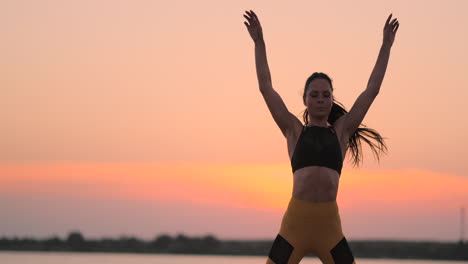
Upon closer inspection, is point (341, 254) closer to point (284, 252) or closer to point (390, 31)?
point (284, 252)

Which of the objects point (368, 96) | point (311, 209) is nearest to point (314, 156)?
point (311, 209)

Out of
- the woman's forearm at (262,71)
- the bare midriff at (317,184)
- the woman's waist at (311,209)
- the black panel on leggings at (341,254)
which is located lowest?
the black panel on leggings at (341,254)

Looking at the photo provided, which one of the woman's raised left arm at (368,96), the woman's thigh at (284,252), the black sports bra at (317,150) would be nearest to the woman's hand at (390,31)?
the woman's raised left arm at (368,96)

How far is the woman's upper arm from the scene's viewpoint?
11289mm

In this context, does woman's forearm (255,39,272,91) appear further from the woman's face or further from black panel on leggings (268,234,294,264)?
black panel on leggings (268,234,294,264)

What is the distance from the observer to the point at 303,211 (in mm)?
10922

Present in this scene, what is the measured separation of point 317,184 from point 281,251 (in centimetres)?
78

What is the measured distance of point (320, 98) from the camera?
11.2 m

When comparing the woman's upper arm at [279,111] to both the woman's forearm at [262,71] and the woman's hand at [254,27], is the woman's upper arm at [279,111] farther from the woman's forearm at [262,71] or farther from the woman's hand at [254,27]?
the woman's hand at [254,27]

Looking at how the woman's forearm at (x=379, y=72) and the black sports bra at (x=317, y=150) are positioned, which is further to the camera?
the woman's forearm at (x=379, y=72)

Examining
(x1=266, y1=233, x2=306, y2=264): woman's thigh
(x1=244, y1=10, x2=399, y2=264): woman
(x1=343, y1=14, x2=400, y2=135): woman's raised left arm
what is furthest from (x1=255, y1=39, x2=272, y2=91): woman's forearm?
(x1=266, y1=233, x2=306, y2=264): woman's thigh

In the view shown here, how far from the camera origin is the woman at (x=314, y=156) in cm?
1091

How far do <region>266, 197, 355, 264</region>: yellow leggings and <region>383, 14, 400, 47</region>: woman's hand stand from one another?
2.09 meters

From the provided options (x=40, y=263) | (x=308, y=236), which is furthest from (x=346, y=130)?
(x=40, y=263)
